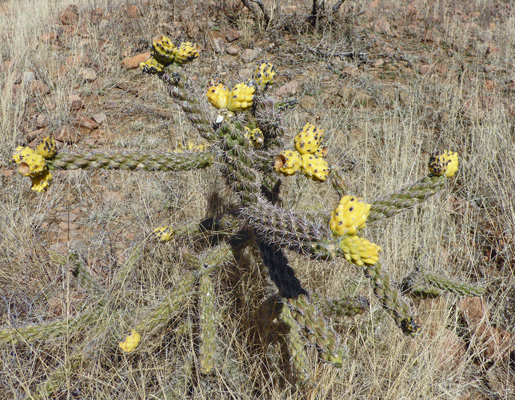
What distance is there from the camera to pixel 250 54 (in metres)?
4.79

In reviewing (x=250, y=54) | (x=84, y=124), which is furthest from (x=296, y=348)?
(x=250, y=54)

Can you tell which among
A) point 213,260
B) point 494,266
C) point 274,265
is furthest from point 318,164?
point 494,266

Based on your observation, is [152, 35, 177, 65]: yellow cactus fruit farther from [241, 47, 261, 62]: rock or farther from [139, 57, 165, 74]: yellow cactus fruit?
[241, 47, 261, 62]: rock

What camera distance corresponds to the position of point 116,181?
11.1 ft

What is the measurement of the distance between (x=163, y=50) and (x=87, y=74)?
3.67 metres

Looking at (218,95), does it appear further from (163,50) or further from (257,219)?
(257,219)

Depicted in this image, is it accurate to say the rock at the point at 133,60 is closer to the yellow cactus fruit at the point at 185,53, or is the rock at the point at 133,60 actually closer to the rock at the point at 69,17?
the rock at the point at 69,17

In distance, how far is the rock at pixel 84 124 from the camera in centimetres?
390

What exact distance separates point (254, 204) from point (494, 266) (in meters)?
1.93

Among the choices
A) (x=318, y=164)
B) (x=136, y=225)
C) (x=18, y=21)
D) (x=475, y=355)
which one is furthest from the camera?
(x=18, y=21)

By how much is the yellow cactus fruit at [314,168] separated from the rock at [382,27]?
184 inches

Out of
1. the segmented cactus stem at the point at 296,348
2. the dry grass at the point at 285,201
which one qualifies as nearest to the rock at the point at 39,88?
the dry grass at the point at 285,201

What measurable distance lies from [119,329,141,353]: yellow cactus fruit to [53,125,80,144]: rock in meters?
2.67

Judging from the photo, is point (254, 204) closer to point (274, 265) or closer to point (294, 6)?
point (274, 265)
